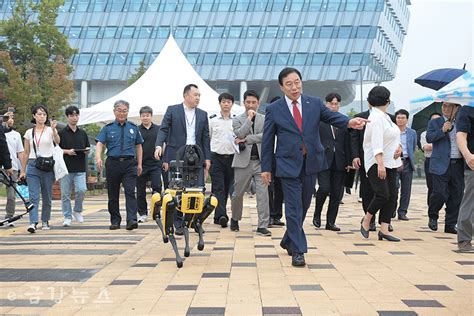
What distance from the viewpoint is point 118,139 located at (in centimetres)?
901

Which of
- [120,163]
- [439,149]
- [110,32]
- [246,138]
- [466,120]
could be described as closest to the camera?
[466,120]

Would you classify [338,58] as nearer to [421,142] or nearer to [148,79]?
[148,79]

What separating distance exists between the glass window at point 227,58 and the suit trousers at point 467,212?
54.4 m

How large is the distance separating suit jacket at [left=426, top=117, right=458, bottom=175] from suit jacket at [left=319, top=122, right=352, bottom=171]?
110cm

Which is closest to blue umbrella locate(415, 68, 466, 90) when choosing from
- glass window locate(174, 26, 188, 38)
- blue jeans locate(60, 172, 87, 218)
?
blue jeans locate(60, 172, 87, 218)

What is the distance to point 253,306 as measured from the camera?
418 cm

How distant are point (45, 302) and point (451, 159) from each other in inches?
229

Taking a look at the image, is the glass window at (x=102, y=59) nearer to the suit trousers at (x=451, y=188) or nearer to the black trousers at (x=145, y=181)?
the black trousers at (x=145, y=181)

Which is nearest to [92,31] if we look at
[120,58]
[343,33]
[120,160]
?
[120,58]

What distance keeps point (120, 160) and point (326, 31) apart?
53134 millimetres

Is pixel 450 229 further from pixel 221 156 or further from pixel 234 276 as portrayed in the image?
pixel 234 276

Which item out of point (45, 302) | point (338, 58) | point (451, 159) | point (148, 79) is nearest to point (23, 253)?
point (45, 302)

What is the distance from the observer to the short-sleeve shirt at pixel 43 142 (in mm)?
8773

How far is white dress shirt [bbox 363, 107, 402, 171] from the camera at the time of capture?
291 inches
